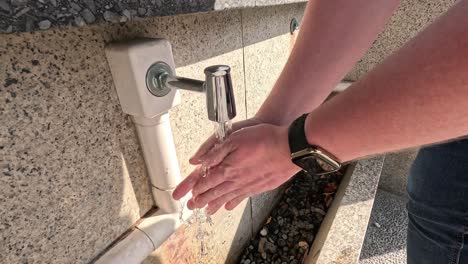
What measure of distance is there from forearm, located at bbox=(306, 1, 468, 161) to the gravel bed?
144 cm

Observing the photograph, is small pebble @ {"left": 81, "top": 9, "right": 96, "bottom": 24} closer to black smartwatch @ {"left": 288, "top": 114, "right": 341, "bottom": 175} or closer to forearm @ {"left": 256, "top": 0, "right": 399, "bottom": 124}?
black smartwatch @ {"left": 288, "top": 114, "right": 341, "bottom": 175}

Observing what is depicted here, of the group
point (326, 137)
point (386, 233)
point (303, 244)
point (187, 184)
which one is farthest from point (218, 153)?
point (386, 233)

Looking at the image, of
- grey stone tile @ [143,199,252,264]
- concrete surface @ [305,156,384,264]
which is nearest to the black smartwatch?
grey stone tile @ [143,199,252,264]

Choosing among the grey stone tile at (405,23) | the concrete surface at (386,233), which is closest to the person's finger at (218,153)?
the concrete surface at (386,233)

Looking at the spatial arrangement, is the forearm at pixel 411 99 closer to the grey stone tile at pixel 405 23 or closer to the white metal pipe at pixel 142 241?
the white metal pipe at pixel 142 241

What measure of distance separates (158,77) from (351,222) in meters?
1.22

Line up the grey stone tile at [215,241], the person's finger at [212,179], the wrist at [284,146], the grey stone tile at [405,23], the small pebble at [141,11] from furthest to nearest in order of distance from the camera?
the grey stone tile at [405,23] → the grey stone tile at [215,241] → the person's finger at [212,179] → the wrist at [284,146] → the small pebble at [141,11]

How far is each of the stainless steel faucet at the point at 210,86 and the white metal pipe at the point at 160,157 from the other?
4.2 inches

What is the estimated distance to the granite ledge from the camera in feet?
1.40

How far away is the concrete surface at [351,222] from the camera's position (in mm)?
1315

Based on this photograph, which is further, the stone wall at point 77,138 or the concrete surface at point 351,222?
the concrete surface at point 351,222

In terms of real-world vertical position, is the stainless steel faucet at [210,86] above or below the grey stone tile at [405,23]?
above

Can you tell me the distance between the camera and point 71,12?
1.59ft

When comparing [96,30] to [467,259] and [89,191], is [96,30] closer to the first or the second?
[89,191]
